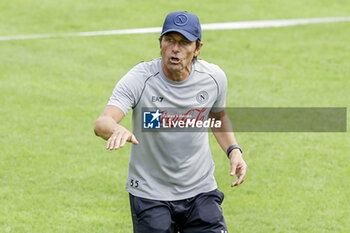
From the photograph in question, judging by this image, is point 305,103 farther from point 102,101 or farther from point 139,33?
point 139,33

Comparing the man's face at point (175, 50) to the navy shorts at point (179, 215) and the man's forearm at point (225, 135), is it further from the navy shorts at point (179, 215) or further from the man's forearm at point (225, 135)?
the navy shorts at point (179, 215)

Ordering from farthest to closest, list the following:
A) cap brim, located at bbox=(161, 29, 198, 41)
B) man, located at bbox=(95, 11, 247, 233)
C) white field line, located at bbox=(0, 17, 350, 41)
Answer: white field line, located at bbox=(0, 17, 350, 41) → man, located at bbox=(95, 11, 247, 233) → cap brim, located at bbox=(161, 29, 198, 41)

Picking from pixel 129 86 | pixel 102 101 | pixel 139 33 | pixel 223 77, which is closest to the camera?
pixel 129 86

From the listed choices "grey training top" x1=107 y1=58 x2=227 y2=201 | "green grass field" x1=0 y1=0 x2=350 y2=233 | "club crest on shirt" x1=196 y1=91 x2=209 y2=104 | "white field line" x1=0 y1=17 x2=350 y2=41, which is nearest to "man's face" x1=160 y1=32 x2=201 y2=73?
"grey training top" x1=107 y1=58 x2=227 y2=201

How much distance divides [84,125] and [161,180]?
703 cm

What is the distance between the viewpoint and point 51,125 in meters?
12.7

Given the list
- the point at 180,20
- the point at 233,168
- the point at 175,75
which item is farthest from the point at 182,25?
the point at 233,168

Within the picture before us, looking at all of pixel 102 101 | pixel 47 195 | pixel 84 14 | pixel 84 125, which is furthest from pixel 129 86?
pixel 84 14

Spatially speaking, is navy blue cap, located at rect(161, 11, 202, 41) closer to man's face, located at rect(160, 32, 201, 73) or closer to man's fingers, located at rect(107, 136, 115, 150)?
man's face, located at rect(160, 32, 201, 73)

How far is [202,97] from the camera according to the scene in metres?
5.96

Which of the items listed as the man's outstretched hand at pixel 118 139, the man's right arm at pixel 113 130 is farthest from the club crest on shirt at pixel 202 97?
the man's outstretched hand at pixel 118 139

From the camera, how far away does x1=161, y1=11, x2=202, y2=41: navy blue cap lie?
5.62 meters

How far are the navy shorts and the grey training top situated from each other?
2.4 inches

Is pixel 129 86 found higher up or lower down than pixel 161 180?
higher up
